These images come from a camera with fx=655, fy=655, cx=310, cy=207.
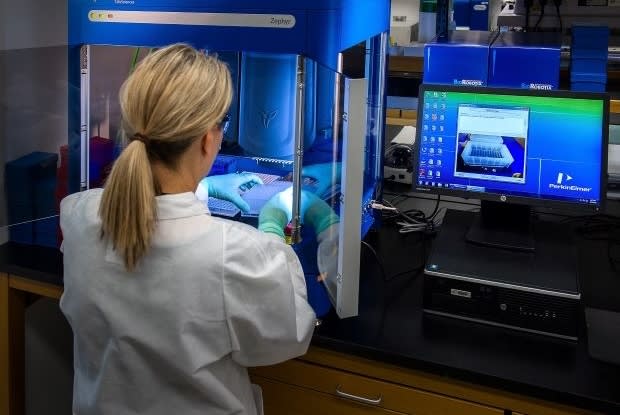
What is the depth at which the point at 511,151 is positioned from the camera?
4.97 feet

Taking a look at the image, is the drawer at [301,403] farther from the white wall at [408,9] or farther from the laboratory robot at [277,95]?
the white wall at [408,9]

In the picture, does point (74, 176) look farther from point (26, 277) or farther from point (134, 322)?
point (134, 322)

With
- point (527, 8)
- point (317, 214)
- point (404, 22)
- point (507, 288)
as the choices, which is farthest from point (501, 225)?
point (404, 22)

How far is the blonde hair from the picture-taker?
1.02 metres

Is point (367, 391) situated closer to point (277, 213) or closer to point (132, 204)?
point (277, 213)

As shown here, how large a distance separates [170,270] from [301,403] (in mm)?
527

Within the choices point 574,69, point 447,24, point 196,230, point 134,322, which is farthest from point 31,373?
point 447,24

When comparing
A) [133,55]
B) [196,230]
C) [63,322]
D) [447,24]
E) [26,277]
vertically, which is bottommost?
[63,322]

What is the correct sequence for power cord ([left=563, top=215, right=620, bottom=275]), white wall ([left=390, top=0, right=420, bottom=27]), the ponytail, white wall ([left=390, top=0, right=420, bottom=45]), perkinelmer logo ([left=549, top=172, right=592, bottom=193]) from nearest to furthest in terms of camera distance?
the ponytail
perkinelmer logo ([left=549, top=172, right=592, bottom=193])
power cord ([left=563, top=215, right=620, bottom=275])
white wall ([left=390, top=0, right=420, bottom=45])
white wall ([left=390, top=0, right=420, bottom=27])

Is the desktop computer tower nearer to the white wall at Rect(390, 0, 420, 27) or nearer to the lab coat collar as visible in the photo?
the lab coat collar

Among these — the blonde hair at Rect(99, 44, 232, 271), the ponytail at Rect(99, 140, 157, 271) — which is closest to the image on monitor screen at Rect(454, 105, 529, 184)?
the blonde hair at Rect(99, 44, 232, 271)

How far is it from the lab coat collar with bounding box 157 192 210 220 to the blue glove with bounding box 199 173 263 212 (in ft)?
1.71

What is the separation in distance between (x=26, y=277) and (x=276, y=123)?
0.72 meters

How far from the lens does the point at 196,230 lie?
3.49 feet
